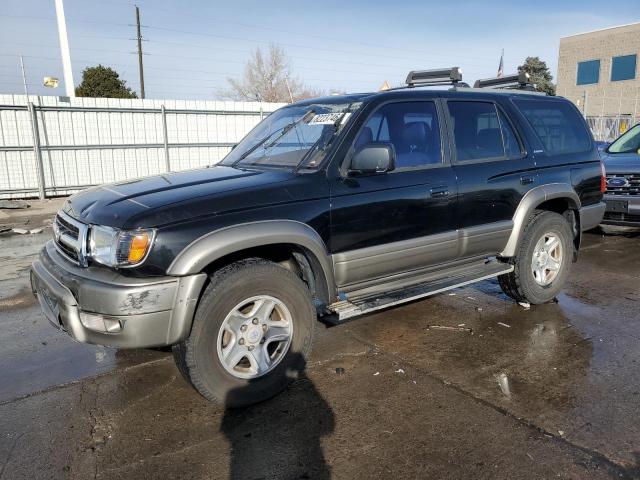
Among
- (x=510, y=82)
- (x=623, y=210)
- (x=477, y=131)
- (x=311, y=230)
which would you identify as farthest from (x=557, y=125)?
(x=311, y=230)

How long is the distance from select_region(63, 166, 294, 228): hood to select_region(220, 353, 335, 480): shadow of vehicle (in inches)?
46.3

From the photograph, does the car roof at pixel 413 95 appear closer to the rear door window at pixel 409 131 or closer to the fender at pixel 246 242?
the rear door window at pixel 409 131

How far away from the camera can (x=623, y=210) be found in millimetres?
7383

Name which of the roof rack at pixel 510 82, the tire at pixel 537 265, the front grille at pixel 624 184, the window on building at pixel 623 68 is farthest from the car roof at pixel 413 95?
the window on building at pixel 623 68

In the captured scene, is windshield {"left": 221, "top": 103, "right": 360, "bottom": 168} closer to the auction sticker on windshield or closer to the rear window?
the auction sticker on windshield

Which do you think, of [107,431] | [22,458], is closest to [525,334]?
[107,431]

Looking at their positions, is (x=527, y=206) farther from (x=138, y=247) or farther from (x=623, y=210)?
(x=623, y=210)

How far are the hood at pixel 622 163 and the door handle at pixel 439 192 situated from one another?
5.00 meters

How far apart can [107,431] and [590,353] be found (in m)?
3.48

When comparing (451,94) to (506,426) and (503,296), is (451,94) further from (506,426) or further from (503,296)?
(506,426)

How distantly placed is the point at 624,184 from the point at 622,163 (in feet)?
1.35

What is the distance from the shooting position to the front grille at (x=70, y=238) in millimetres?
2998

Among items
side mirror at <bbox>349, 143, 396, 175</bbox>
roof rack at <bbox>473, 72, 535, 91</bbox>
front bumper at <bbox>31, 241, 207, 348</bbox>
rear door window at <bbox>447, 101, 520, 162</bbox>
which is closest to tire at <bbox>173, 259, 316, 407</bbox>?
front bumper at <bbox>31, 241, 207, 348</bbox>

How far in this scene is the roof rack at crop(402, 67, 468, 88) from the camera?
4.74 m
